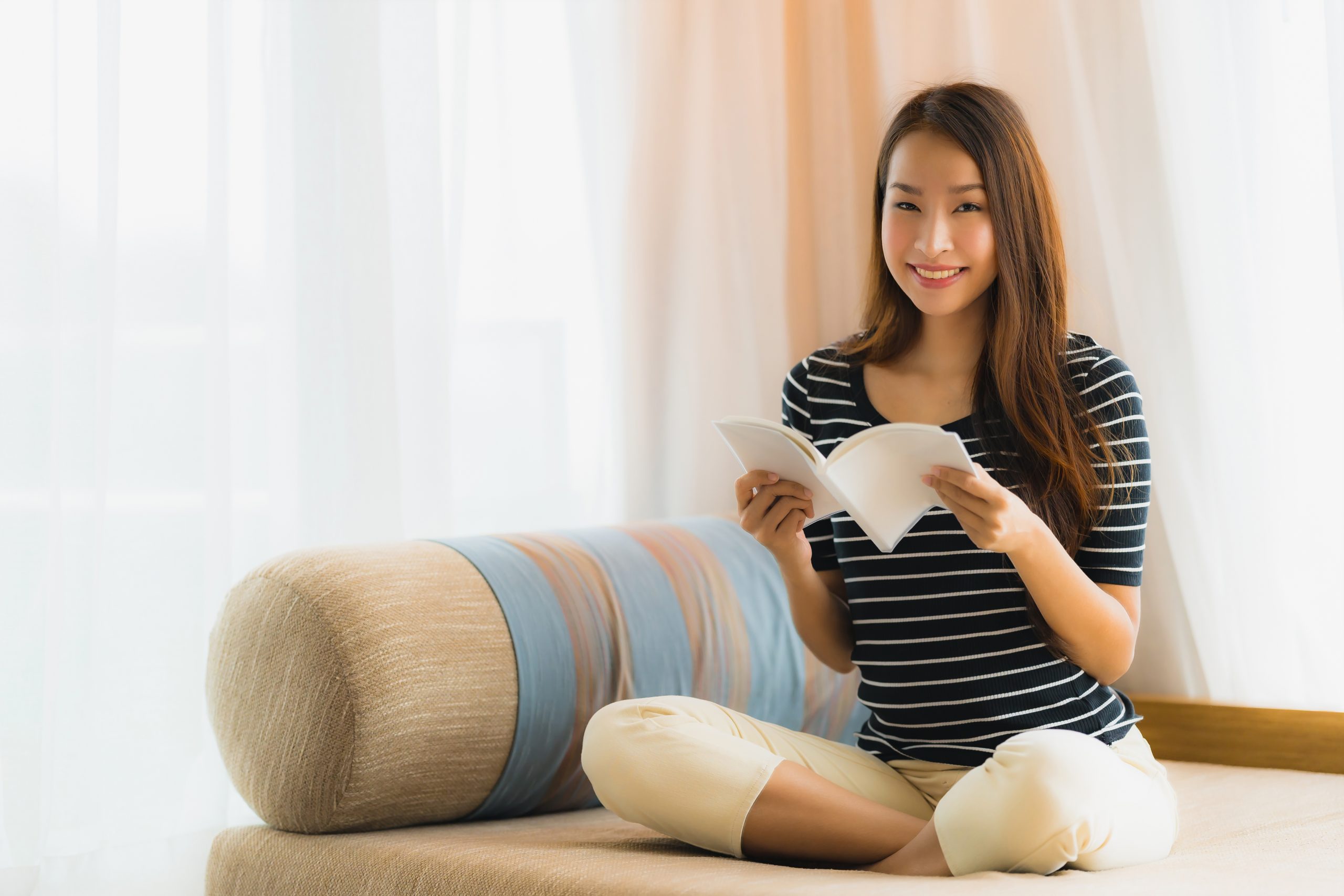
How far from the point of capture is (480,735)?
1344 millimetres

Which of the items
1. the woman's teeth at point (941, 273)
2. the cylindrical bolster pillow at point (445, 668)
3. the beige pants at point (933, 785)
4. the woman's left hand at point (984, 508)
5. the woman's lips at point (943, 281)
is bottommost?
the beige pants at point (933, 785)

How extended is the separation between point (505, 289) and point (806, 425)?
0.69m

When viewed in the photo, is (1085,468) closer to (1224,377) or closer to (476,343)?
(1224,377)

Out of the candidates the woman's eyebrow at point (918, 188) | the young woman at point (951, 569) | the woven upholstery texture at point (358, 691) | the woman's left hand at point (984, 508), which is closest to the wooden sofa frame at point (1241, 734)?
the young woman at point (951, 569)

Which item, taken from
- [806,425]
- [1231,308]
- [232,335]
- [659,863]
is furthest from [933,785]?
[232,335]

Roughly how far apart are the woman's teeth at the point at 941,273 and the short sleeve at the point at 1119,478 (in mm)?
188

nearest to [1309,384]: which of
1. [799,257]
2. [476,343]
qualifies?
[799,257]

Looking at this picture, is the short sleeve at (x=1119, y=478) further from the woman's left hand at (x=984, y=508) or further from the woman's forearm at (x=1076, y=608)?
the woman's left hand at (x=984, y=508)

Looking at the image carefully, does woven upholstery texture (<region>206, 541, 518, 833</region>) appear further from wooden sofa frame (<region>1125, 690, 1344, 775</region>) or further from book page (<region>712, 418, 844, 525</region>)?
wooden sofa frame (<region>1125, 690, 1344, 775</region>)

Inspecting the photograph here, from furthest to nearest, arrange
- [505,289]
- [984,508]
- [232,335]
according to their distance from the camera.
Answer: [505,289]
[232,335]
[984,508]

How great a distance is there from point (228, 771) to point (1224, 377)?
142 cm

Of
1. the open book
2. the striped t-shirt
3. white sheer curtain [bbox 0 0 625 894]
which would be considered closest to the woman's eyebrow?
the striped t-shirt

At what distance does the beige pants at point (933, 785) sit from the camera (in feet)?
3.45

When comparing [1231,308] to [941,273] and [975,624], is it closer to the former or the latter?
[941,273]
